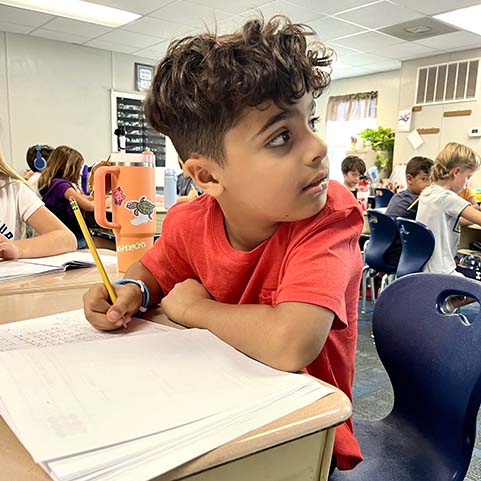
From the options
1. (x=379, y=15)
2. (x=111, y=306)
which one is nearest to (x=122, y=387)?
(x=111, y=306)

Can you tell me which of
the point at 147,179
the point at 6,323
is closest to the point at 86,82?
the point at 147,179

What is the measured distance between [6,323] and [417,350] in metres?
0.71

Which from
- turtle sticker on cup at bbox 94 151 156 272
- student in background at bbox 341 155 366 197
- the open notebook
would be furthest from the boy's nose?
student in background at bbox 341 155 366 197

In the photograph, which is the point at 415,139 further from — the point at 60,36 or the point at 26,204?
the point at 26,204

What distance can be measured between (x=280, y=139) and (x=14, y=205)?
115 centimetres

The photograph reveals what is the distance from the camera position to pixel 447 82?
555 cm

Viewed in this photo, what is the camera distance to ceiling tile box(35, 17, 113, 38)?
182 inches

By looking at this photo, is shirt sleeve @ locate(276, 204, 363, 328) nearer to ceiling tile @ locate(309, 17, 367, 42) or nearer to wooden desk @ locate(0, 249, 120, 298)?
wooden desk @ locate(0, 249, 120, 298)

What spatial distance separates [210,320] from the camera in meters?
0.66

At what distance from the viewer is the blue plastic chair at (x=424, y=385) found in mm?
774

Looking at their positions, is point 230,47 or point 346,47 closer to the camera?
point 230,47

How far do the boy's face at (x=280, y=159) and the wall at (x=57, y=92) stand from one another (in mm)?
4520

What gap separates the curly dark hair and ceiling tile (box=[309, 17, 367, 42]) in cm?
394

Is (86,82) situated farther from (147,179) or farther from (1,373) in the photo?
(1,373)
